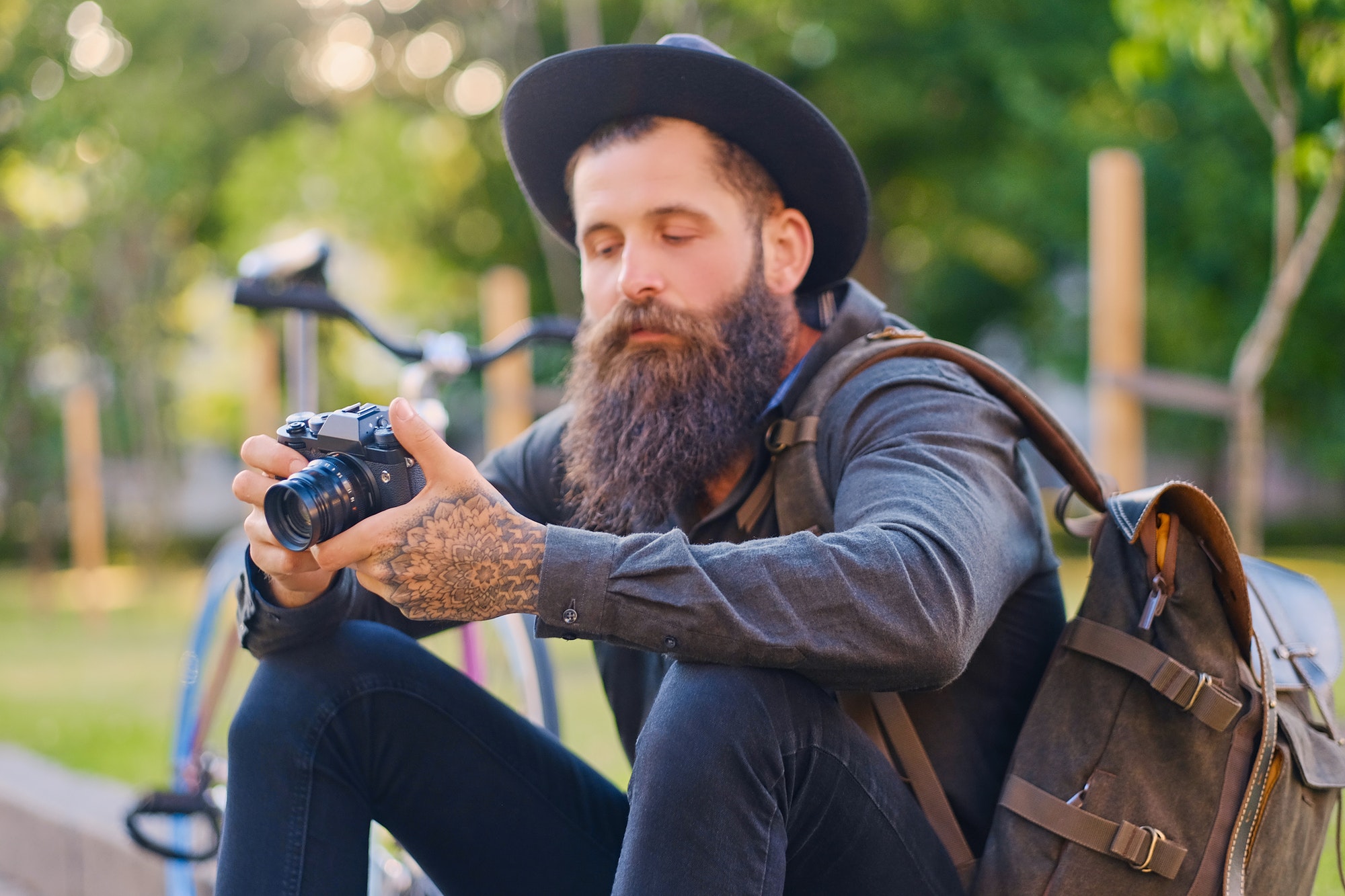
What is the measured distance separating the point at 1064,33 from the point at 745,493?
14.5 metres

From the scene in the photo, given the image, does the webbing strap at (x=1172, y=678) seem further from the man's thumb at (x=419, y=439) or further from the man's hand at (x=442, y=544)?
the man's thumb at (x=419, y=439)

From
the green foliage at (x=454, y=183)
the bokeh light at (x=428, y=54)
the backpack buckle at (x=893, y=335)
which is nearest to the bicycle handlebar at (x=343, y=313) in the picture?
the backpack buckle at (x=893, y=335)

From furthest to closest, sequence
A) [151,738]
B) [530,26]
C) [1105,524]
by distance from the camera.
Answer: [530,26], [151,738], [1105,524]

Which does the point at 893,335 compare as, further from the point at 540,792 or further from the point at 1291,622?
the point at 540,792

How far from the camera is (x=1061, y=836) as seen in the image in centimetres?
167

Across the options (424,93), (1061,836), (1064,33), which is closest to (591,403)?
(1061,836)

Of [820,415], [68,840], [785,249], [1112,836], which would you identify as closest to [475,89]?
[68,840]

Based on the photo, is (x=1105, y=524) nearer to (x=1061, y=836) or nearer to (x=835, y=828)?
(x=1061, y=836)

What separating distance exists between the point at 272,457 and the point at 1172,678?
1175 mm

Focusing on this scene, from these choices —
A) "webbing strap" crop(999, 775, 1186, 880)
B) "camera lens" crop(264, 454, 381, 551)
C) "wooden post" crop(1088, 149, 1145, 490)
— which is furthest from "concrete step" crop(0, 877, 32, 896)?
"wooden post" crop(1088, 149, 1145, 490)

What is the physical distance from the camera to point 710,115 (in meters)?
2.19

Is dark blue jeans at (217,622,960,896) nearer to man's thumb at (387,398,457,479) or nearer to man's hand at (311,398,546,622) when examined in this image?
man's hand at (311,398,546,622)

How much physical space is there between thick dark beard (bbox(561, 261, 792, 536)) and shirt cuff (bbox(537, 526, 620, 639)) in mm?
561

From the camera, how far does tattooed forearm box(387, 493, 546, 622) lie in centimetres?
159
